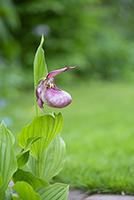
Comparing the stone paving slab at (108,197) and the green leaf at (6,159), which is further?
the stone paving slab at (108,197)

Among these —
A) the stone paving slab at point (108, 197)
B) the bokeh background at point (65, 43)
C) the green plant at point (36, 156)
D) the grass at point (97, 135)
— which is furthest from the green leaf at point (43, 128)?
the bokeh background at point (65, 43)

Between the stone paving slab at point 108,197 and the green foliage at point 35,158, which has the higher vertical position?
the green foliage at point 35,158

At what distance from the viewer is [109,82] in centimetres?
700

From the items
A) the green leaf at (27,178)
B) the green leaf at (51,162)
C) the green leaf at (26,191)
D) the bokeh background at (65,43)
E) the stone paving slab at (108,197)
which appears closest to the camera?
the green leaf at (26,191)

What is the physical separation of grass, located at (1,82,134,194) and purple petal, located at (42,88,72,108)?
0.79 meters

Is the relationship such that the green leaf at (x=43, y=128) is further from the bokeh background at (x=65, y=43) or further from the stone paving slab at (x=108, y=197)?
the bokeh background at (x=65, y=43)

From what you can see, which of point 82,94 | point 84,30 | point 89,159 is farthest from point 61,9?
point 89,159

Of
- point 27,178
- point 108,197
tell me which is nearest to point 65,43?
point 108,197

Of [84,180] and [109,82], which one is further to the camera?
[109,82]

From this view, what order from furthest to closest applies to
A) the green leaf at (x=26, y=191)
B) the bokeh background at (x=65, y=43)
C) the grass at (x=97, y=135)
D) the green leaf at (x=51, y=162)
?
the bokeh background at (x=65, y=43) < the grass at (x=97, y=135) < the green leaf at (x=51, y=162) < the green leaf at (x=26, y=191)

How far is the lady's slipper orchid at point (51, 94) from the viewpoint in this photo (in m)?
1.08

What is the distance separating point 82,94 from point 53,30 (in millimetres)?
1991

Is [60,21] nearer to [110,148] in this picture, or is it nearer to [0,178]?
[110,148]

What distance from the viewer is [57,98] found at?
108cm
